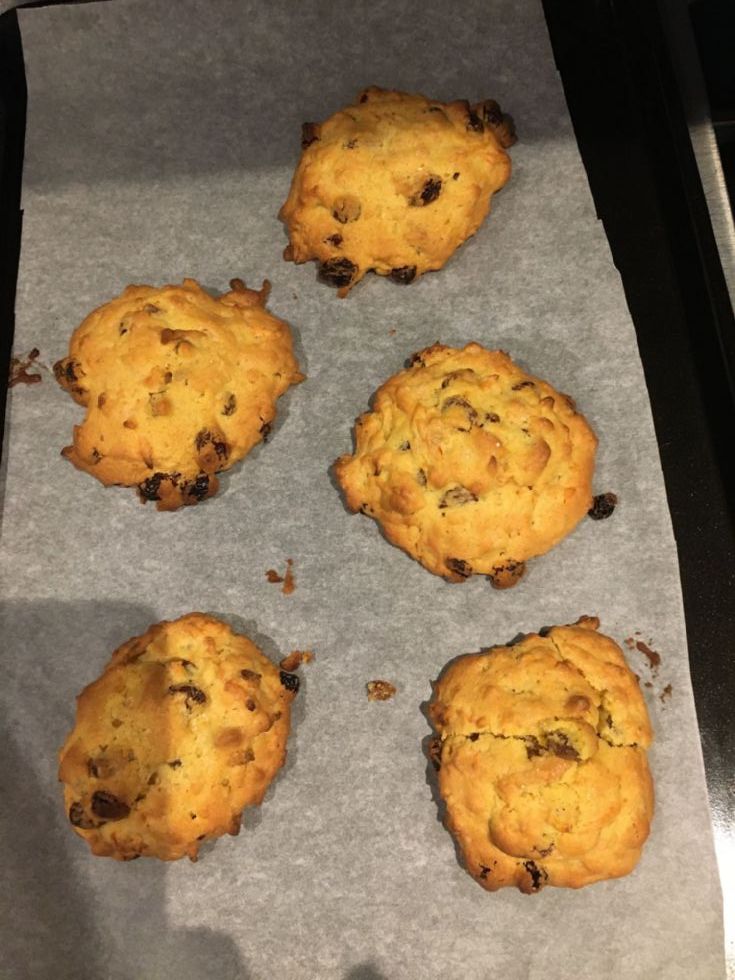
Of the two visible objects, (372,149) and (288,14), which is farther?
(288,14)

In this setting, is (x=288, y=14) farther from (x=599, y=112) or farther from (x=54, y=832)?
(x=54, y=832)

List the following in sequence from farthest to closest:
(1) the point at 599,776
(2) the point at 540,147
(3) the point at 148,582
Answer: (2) the point at 540,147 → (3) the point at 148,582 → (1) the point at 599,776

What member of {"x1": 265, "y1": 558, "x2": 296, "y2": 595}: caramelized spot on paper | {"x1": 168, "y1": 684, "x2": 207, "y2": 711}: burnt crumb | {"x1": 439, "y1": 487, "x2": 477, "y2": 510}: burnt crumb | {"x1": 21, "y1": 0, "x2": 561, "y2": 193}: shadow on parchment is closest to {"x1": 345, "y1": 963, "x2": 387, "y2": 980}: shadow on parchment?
{"x1": 168, "y1": 684, "x2": 207, "y2": 711}: burnt crumb

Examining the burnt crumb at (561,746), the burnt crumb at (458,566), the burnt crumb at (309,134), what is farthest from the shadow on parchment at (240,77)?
the burnt crumb at (561,746)

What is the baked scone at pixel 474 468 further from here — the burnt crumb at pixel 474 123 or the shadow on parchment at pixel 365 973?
the shadow on parchment at pixel 365 973

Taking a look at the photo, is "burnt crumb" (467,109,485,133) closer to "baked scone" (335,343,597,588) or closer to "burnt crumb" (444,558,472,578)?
"baked scone" (335,343,597,588)

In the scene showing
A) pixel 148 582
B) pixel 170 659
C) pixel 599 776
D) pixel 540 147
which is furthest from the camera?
pixel 540 147

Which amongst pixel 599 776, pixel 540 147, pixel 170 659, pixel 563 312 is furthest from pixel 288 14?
pixel 599 776
